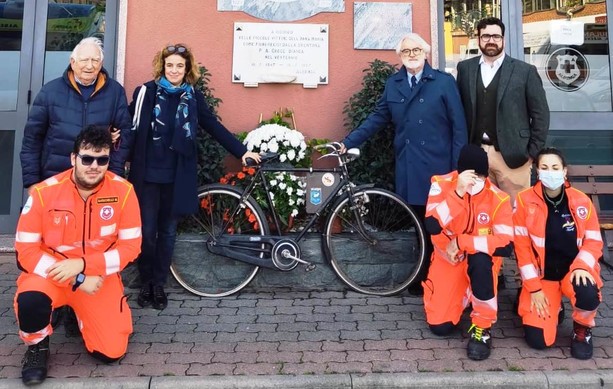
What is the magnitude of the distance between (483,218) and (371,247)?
122 centimetres

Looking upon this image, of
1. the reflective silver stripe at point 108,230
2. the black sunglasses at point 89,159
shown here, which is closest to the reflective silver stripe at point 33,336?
the reflective silver stripe at point 108,230

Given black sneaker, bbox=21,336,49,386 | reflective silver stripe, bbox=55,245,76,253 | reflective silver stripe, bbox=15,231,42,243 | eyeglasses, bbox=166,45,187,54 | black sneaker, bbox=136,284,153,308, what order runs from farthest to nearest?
black sneaker, bbox=136,284,153,308
eyeglasses, bbox=166,45,187,54
reflective silver stripe, bbox=55,245,76,253
reflective silver stripe, bbox=15,231,42,243
black sneaker, bbox=21,336,49,386

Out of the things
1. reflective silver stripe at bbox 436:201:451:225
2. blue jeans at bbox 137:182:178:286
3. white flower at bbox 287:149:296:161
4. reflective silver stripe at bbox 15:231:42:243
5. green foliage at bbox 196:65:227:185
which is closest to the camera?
reflective silver stripe at bbox 15:231:42:243

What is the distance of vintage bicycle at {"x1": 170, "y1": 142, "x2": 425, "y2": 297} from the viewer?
4422mm

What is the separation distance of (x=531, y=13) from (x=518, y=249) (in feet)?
12.5

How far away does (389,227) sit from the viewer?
475 cm

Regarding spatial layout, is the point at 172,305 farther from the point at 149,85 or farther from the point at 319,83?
the point at 319,83

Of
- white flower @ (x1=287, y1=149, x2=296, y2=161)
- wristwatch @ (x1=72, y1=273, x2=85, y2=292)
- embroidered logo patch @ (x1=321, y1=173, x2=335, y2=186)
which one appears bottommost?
wristwatch @ (x1=72, y1=273, x2=85, y2=292)

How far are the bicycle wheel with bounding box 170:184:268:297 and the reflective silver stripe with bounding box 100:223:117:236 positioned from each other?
3.89ft

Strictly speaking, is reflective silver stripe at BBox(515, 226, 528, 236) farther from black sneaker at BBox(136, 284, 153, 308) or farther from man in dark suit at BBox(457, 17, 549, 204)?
black sneaker at BBox(136, 284, 153, 308)

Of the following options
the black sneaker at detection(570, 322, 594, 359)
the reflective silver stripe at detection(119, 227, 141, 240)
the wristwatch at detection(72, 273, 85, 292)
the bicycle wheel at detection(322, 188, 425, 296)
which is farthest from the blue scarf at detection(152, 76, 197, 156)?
the black sneaker at detection(570, 322, 594, 359)

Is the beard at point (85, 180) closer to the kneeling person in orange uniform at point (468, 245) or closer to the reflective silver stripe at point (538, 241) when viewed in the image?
the kneeling person in orange uniform at point (468, 245)

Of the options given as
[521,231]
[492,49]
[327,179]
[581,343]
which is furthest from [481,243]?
[492,49]

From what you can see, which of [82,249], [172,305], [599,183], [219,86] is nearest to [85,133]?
[82,249]
